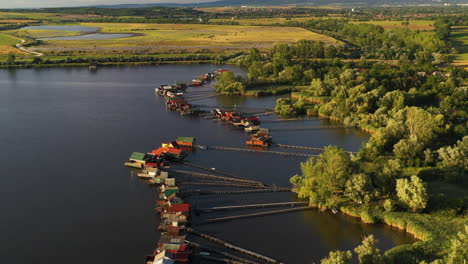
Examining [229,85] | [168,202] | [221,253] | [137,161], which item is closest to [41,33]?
[229,85]

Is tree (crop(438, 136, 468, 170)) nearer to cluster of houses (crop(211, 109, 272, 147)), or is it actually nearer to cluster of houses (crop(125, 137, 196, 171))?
cluster of houses (crop(211, 109, 272, 147))

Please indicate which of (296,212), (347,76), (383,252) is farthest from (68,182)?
(347,76)

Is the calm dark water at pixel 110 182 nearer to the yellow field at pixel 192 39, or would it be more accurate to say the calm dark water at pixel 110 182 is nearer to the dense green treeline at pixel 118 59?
the dense green treeline at pixel 118 59

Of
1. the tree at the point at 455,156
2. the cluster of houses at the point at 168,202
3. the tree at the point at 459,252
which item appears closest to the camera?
the tree at the point at 459,252

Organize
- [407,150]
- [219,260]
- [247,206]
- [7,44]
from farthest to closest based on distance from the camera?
[7,44] < [407,150] < [247,206] < [219,260]

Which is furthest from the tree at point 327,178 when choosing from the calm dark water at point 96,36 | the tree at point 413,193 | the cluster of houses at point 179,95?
the calm dark water at point 96,36

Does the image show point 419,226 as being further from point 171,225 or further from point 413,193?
point 171,225
